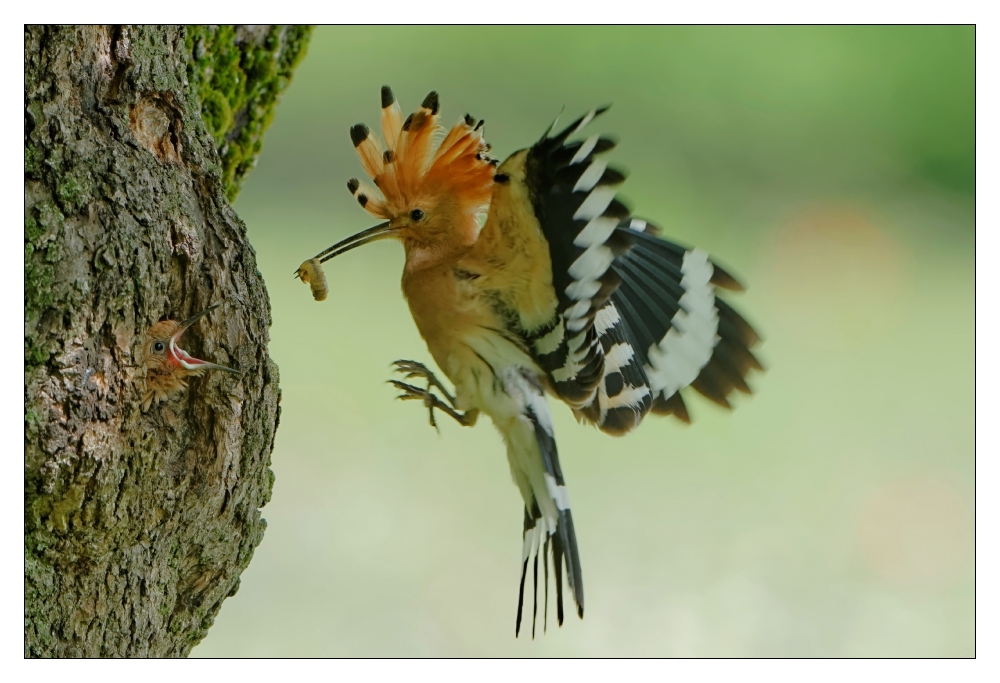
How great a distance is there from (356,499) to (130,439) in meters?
1.37

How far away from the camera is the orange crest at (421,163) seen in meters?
1.24

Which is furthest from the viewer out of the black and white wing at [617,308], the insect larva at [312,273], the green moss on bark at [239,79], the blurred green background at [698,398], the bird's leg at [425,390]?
the blurred green background at [698,398]

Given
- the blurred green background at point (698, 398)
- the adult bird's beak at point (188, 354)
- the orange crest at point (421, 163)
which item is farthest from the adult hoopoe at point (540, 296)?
the blurred green background at point (698, 398)

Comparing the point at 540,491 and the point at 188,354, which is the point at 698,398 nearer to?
the point at 540,491

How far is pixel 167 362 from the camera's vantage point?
3.69 feet

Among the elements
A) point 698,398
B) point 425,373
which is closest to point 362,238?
point 425,373

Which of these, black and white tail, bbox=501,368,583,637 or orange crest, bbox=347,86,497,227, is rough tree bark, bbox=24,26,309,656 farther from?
black and white tail, bbox=501,368,583,637

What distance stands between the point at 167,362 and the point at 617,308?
2.11ft

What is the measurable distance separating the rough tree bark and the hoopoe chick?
0.01 metres

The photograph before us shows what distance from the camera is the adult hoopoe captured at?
108 cm

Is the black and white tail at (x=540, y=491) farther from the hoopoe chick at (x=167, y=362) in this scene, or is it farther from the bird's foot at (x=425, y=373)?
the hoopoe chick at (x=167, y=362)

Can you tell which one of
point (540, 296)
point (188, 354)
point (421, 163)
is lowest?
point (188, 354)

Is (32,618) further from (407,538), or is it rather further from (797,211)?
(797,211)
